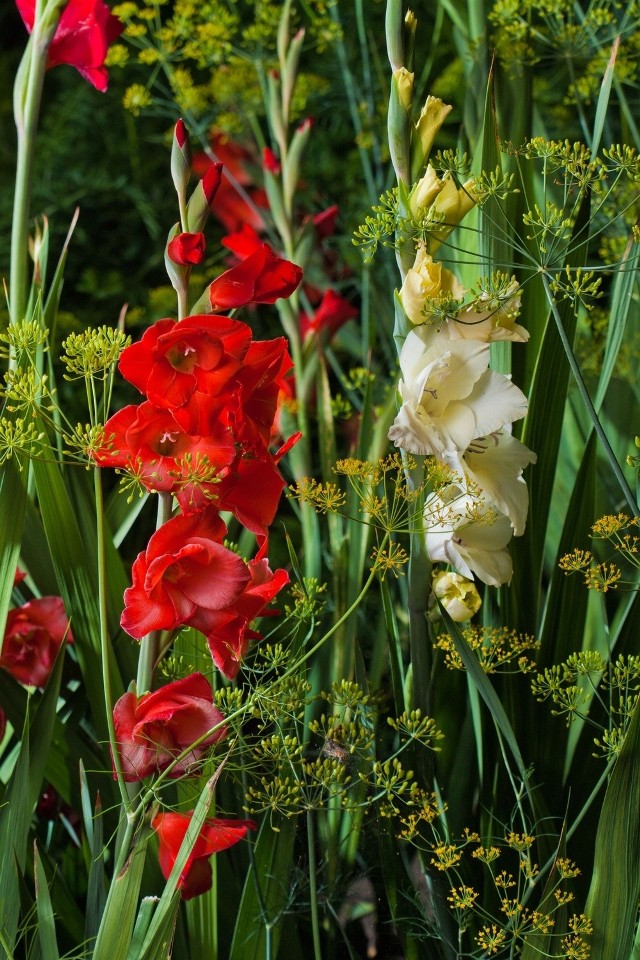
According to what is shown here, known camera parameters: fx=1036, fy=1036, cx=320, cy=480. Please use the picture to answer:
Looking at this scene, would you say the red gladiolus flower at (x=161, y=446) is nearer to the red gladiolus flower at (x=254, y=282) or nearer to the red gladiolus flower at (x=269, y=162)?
the red gladiolus flower at (x=254, y=282)

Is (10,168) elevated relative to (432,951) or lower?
elevated

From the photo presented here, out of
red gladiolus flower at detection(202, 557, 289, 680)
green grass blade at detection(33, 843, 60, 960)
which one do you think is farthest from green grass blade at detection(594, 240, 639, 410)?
green grass blade at detection(33, 843, 60, 960)

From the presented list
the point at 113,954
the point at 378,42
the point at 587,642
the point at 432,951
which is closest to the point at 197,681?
the point at 113,954

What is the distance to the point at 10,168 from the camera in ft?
5.16

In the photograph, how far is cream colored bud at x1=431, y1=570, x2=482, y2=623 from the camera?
49 cm

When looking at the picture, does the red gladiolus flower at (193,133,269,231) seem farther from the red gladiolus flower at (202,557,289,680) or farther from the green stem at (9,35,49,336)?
the red gladiolus flower at (202,557,289,680)

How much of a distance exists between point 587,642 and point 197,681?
35cm

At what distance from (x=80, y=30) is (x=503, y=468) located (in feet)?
1.25

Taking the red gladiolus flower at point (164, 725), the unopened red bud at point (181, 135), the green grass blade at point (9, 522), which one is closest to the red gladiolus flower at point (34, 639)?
the green grass blade at point (9, 522)

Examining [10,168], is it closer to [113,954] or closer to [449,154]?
[449,154]

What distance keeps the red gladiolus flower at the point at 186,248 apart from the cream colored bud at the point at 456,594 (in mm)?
194

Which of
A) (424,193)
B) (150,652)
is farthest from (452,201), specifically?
(150,652)

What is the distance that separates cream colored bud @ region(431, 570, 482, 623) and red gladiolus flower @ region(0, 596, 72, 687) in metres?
0.21

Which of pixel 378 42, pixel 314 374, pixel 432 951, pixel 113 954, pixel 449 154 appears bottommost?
pixel 432 951
